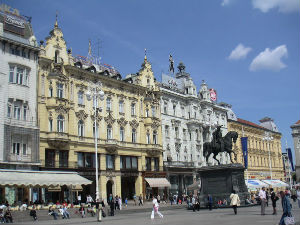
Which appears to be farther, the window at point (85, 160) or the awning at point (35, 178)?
the window at point (85, 160)

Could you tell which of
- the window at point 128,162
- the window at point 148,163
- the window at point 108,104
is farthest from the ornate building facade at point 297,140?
the window at point 108,104

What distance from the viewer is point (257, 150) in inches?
3462

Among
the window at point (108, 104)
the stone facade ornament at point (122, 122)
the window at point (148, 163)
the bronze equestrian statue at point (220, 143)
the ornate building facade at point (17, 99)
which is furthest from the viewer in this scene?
the window at point (148, 163)

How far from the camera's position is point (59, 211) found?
106ft

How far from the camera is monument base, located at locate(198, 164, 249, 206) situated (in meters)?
32.0

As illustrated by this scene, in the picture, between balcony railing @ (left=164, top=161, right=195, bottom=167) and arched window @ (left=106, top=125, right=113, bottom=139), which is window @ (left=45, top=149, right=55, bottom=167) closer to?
arched window @ (left=106, top=125, right=113, bottom=139)

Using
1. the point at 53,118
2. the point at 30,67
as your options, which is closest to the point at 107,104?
the point at 53,118

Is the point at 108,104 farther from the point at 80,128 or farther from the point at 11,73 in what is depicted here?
the point at 11,73

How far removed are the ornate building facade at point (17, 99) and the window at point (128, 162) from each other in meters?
14.1

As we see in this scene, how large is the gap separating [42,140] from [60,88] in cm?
689

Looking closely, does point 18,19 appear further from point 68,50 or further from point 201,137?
point 201,137

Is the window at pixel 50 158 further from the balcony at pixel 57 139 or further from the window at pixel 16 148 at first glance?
the window at pixel 16 148

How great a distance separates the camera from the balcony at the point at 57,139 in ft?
139

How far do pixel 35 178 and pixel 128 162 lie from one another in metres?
19.9
